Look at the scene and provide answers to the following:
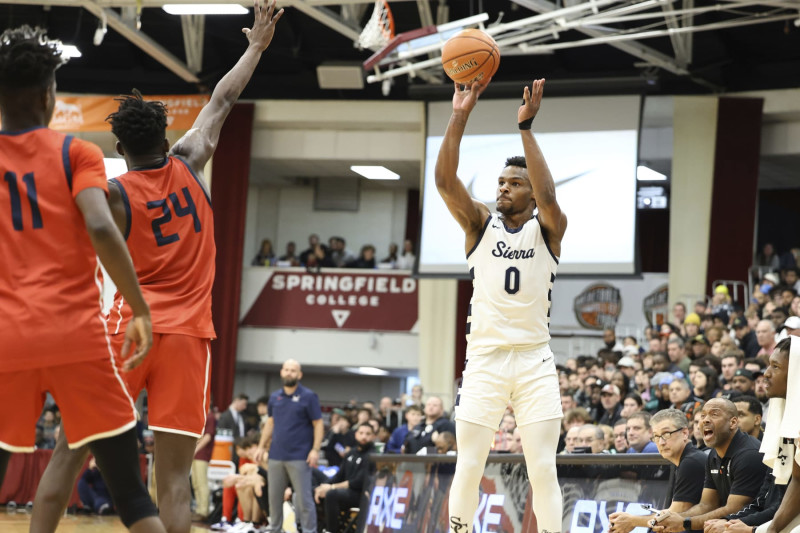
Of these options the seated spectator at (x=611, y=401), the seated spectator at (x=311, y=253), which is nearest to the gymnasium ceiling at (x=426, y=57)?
the seated spectator at (x=311, y=253)

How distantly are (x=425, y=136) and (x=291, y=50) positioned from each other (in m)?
3.86

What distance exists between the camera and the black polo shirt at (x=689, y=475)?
6037 millimetres

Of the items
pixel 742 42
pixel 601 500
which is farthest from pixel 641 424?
pixel 742 42

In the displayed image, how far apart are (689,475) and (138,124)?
152 inches

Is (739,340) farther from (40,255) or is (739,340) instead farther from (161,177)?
(40,255)

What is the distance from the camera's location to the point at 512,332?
4.96m

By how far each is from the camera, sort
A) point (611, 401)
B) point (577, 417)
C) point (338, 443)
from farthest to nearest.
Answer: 1. point (338, 443)
2. point (611, 401)
3. point (577, 417)

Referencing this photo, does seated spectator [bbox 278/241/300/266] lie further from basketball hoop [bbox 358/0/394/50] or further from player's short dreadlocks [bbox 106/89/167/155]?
player's short dreadlocks [bbox 106/89/167/155]

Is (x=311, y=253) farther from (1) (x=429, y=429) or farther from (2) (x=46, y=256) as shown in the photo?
(2) (x=46, y=256)

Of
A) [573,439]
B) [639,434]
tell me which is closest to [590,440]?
[573,439]

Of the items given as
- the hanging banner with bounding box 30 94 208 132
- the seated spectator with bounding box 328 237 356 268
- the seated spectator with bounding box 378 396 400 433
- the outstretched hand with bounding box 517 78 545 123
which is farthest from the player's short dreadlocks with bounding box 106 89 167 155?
the seated spectator with bounding box 328 237 356 268

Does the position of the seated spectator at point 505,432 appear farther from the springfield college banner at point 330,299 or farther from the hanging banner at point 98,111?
the hanging banner at point 98,111

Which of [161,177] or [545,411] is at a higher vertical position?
[161,177]

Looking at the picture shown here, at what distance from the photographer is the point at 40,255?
3230 mm
